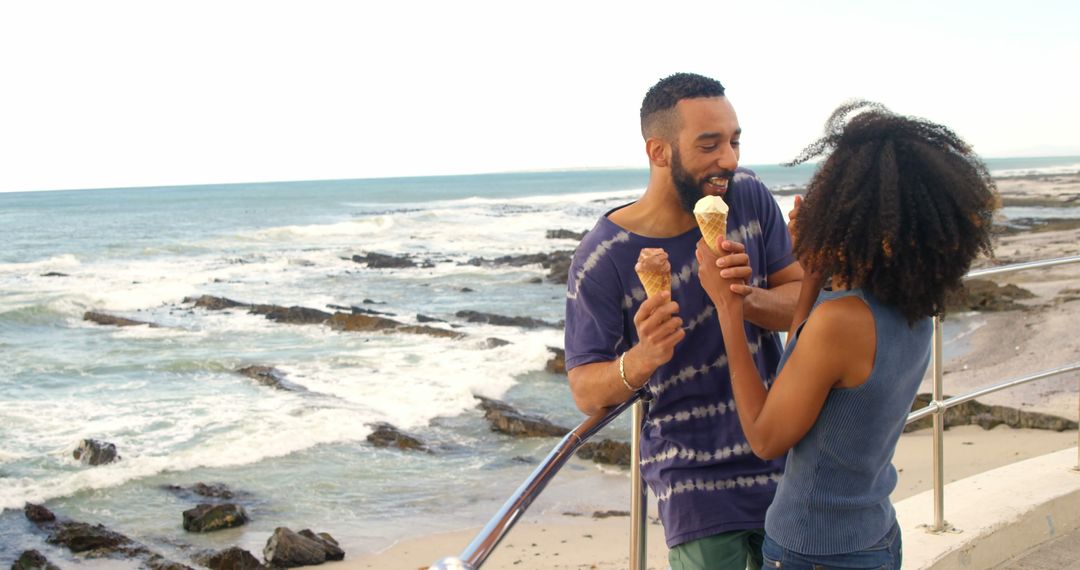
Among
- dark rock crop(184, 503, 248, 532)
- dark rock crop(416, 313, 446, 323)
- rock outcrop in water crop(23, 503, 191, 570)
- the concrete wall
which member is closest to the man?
the concrete wall

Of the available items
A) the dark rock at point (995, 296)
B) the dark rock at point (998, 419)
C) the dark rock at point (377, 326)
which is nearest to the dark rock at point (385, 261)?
the dark rock at point (377, 326)

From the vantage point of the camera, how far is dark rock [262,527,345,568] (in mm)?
7688

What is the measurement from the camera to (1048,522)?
3.71 m

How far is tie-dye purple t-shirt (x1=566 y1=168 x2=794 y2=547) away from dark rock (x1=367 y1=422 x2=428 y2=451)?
29.9ft

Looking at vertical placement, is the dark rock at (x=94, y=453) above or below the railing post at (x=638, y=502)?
below

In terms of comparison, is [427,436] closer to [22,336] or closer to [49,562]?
[49,562]

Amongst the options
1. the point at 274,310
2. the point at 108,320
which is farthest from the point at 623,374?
the point at 108,320

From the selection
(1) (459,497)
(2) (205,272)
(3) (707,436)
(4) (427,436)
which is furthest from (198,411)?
(2) (205,272)

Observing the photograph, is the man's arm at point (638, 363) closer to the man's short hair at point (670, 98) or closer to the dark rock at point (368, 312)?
the man's short hair at point (670, 98)

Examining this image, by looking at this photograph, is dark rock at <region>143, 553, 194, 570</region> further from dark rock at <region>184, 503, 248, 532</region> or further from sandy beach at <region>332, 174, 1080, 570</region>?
sandy beach at <region>332, 174, 1080, 570</region>

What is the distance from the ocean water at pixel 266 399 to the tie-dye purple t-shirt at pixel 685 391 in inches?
249

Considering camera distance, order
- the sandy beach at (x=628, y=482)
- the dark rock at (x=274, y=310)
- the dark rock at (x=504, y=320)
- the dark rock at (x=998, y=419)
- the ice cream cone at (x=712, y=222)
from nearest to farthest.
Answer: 1. the ice cream cone at (x=712, y=222)
2. the sandy beach at (x=628, y=482)
3. the dark rock at (x=998, y=419)
4. the dark rock at (x=504, y=320)
5. the dark rock at (x=274, y=310)

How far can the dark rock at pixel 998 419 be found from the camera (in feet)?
28.4

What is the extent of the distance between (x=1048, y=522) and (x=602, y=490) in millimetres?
5540
